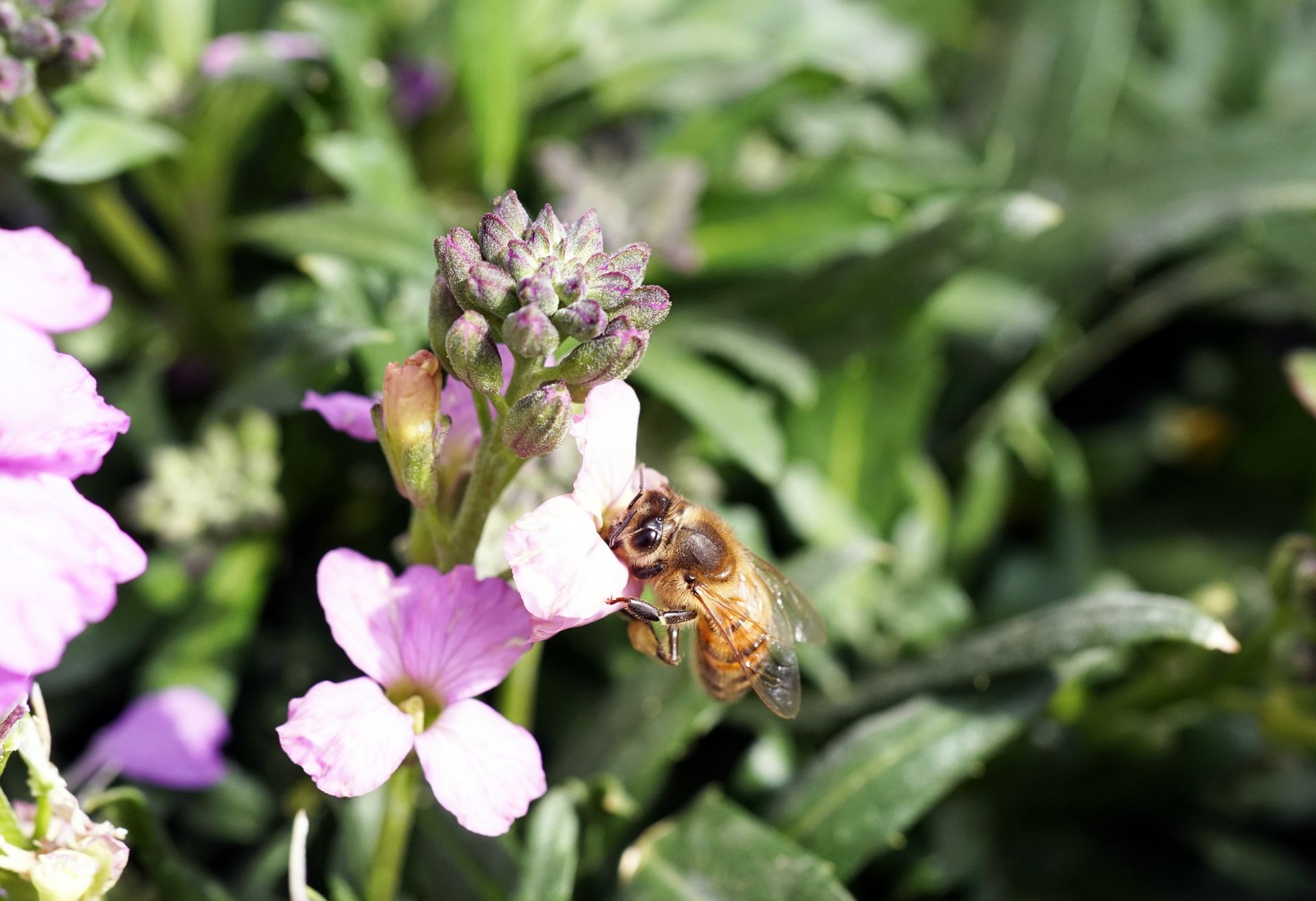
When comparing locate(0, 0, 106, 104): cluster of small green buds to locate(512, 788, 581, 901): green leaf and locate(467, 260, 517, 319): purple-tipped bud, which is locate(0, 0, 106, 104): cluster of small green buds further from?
locate(512, 788, 581, 901): green leaf

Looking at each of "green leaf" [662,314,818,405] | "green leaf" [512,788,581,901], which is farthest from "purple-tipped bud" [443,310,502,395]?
"green leaf" [662,314,818,405]

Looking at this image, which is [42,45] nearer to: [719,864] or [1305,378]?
[719,864]

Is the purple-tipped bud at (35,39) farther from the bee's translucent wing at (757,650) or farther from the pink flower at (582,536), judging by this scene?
the bee's translucent wing at (757,650)

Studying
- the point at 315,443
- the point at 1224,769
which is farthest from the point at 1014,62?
the point at 315,443

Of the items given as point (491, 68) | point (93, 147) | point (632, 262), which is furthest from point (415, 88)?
point (632, 262)

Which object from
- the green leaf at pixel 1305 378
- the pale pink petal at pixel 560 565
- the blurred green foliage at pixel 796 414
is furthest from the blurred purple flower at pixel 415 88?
the green leaf at pixel 1305 378

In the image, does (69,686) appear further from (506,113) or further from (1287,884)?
(1287,884)
